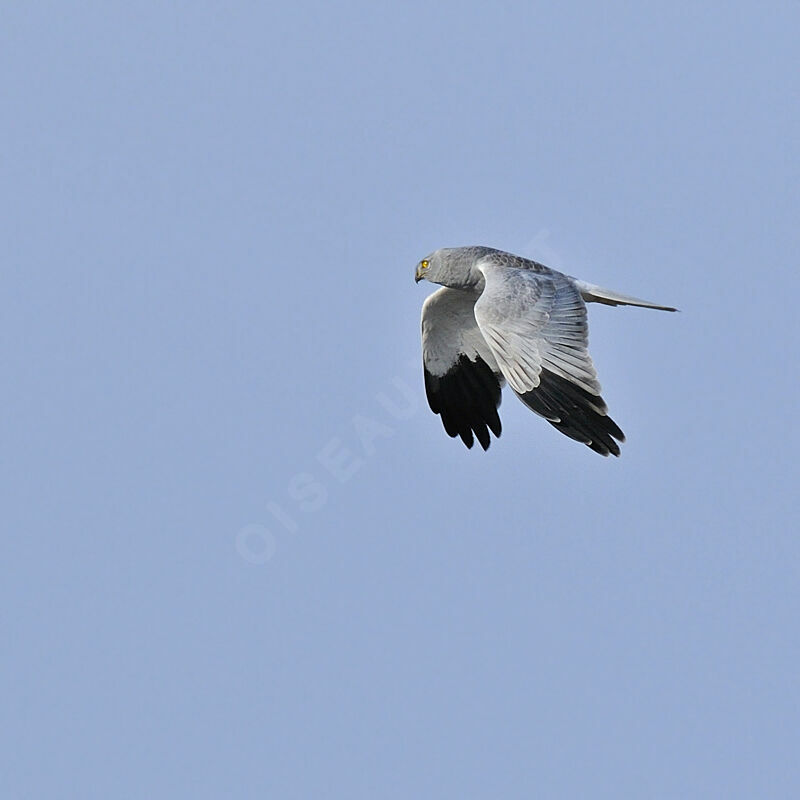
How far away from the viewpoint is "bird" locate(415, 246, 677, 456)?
1351 cm

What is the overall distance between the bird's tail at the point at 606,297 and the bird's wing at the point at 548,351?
0.46m

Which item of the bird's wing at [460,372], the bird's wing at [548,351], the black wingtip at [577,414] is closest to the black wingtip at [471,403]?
the bird's wing at [460,372]

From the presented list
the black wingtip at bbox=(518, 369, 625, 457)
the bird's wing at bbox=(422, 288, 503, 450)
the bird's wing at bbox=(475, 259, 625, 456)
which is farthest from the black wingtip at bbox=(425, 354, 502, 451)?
the black wingtip at bbox=(518, 369, 625, 457)

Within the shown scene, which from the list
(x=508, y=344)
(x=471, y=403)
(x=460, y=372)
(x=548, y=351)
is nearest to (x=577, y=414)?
(x=548, y=351)

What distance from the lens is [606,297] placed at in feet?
51.3

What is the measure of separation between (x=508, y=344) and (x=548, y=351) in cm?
37

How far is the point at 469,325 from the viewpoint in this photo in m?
17.5

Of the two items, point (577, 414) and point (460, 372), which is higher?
point (460, 372)

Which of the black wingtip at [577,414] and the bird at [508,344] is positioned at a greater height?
the bird at [508,344]

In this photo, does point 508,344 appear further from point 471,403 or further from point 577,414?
point 471,403

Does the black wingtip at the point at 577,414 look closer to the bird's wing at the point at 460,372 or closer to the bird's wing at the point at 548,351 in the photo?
the bird's wing at the point at 548,351

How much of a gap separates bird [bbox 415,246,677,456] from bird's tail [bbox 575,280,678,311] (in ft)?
0.03

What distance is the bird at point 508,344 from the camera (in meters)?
13.5

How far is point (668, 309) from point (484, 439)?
286 cm
